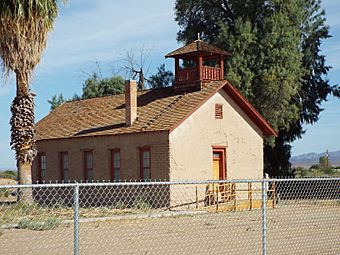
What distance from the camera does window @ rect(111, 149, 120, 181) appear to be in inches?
1146

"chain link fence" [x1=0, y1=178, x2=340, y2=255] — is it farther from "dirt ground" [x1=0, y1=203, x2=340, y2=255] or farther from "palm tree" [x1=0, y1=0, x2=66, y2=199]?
"palm tree" [x1=0, y1=0, x2=66, y2=199]

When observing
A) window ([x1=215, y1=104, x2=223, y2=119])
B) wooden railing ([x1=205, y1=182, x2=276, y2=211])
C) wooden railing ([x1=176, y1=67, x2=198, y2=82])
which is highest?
wooden railing ([x1=176, y1=67, x2=198, y2=82])

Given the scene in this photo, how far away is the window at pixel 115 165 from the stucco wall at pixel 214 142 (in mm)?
3560

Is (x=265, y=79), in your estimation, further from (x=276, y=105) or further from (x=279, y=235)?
(x=279, y=235)

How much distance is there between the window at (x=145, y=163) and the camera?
27562 mm

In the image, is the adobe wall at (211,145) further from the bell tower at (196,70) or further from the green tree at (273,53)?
the green tree at (273,53)

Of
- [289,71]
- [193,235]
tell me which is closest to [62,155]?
[289,71]

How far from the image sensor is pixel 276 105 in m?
36.5

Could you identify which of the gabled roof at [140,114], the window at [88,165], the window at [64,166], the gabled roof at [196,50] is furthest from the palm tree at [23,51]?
the gabled roof at [196,50]

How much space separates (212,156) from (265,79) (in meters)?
9.19

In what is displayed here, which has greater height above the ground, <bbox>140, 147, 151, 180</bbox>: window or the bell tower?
the bell tower

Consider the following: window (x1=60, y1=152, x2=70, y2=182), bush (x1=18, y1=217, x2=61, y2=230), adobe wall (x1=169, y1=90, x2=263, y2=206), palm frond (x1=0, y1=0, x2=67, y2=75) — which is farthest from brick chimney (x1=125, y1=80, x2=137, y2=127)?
bush (x1=18, y1=217, x2=61, y2=230)

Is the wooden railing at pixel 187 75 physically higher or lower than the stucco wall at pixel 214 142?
higher

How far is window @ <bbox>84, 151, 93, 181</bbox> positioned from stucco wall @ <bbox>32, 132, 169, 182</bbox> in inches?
8.5
